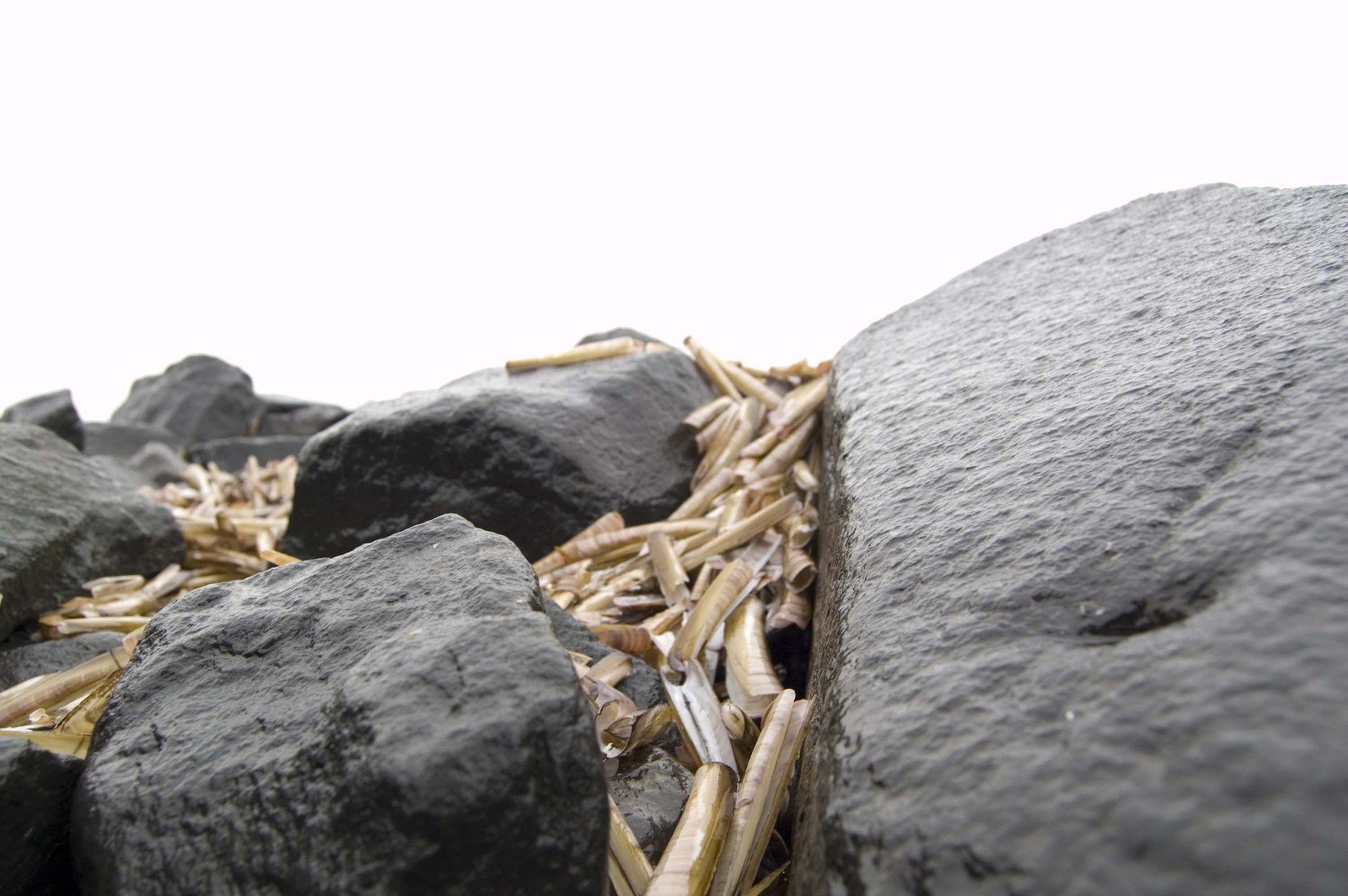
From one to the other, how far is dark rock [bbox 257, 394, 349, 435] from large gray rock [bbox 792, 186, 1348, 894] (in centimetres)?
857

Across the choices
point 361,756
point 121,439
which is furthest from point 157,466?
point 361,756

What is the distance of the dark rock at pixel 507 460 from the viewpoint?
2.70 metres

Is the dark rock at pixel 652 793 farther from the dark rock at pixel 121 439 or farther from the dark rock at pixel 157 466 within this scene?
the dark rock at pixel 121 439

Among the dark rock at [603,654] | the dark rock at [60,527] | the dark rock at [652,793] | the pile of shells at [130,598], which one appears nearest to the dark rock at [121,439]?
the pile of shells at [130,598]

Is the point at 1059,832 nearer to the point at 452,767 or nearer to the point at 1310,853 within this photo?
the point at 1310,853

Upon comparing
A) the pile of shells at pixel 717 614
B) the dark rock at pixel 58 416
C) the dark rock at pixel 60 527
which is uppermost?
the dark rock at pixel 58 416

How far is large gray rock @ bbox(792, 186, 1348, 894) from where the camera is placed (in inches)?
29.9

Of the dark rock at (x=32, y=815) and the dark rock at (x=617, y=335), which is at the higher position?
the dark rock at (x=617, y=335)

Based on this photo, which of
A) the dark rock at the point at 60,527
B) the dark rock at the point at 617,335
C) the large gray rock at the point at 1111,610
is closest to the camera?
the large gray rock at the point at 1111,610

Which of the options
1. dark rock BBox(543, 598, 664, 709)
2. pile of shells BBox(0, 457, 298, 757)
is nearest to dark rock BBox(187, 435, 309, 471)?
pile of shells BBox(0, 457, 298, 757)

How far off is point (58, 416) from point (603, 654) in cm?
432

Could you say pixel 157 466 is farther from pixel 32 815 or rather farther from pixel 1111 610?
pixel 1111 610

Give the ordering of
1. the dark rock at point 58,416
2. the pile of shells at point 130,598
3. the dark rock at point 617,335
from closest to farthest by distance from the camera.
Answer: the pile of shells at point 130,598, the dark rock at point 617,335, the dark rock at point 58,416

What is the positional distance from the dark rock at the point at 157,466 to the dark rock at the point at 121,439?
2.82ft
